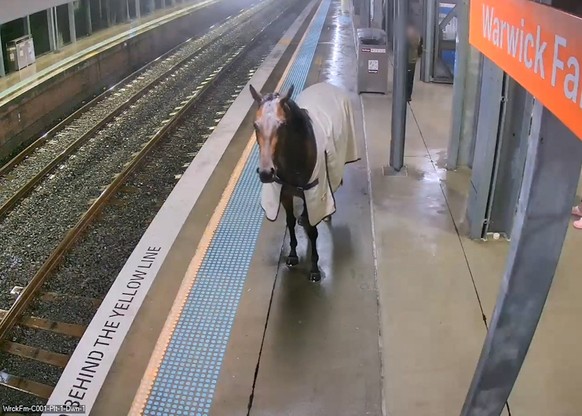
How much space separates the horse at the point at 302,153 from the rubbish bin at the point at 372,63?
510cm

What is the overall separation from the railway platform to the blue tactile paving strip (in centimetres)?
1

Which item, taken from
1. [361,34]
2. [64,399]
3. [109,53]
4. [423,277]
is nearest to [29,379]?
[64,399]

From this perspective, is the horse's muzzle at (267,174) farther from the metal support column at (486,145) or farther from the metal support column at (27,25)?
the metal support column at (27,25)

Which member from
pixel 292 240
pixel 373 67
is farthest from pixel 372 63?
pixel 292 240

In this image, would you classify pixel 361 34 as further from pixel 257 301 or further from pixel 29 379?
pixel 29 379

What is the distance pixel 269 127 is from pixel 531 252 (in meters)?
2.23

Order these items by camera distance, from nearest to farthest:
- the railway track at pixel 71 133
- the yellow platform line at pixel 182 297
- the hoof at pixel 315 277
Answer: the yellow platform line at pixel 182 297, the hoof at pixel 315 277, the railway track at pixel 71 133

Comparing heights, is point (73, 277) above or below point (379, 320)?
below

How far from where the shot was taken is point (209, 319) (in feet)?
14.8

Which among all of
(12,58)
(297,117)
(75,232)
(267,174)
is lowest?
(75,232)

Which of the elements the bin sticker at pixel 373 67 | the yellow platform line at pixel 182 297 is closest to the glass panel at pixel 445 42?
the bin sticker at pixel 373 67

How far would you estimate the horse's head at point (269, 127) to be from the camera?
4.10 m

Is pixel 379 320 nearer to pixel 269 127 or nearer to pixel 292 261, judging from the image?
pixel 292 261

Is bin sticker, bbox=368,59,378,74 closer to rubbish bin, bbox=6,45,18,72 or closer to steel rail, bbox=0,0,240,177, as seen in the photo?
steel rail, bbox=0,0,240,177
